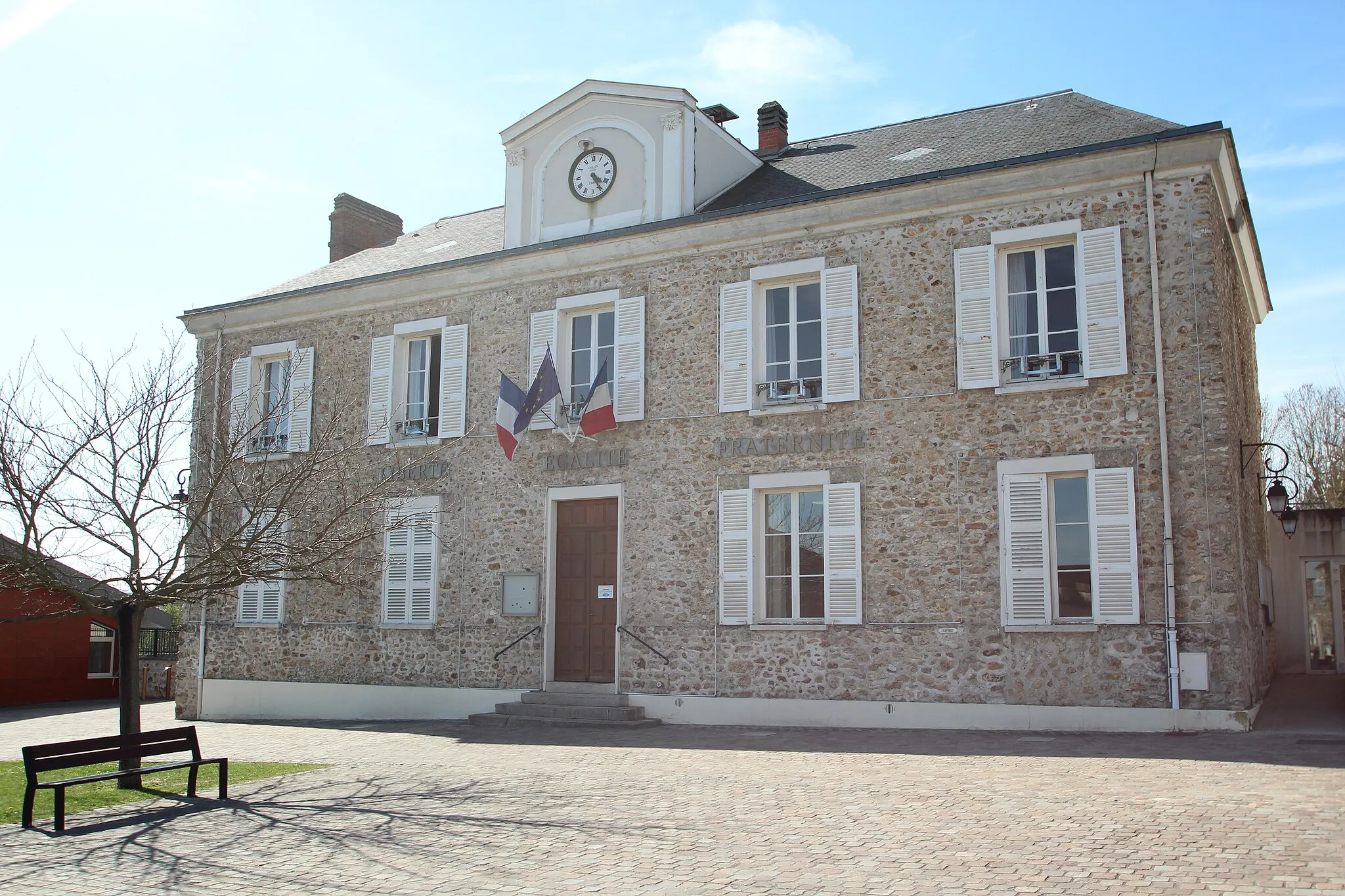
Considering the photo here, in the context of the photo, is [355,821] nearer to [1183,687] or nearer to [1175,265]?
[1183,687]

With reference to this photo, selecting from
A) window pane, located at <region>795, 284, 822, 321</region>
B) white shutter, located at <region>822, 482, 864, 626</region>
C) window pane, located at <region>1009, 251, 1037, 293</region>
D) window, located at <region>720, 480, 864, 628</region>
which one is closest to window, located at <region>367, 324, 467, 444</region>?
window, located at <region>720, 480, 864, 628</region>

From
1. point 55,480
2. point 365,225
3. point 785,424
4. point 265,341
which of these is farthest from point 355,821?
point 365,225

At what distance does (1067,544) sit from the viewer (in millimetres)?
11688

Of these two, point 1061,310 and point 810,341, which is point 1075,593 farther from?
point 810,341

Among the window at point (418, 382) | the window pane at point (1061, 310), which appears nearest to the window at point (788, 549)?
the window pane at point (1061, 310)

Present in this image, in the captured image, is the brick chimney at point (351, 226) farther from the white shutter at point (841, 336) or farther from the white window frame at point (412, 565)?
the white shutter at point (841, 336)

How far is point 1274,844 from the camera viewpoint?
6016 millimetres

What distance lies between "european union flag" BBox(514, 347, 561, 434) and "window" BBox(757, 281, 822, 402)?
8.69 ft

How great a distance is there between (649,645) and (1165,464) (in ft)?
19.9

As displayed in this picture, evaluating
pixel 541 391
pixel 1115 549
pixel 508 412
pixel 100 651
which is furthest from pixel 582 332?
pixel 100 651

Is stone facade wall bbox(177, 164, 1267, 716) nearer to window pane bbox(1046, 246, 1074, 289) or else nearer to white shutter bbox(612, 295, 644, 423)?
white shutter bbox(612, 295, 644, 423)

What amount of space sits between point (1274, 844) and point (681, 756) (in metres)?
5.37

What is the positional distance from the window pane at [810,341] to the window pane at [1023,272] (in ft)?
7.25

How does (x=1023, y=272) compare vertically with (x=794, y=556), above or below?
above
